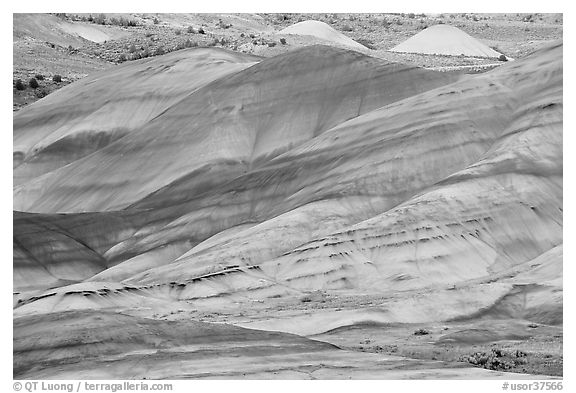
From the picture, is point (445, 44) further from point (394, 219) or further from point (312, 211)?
point (394, 219)

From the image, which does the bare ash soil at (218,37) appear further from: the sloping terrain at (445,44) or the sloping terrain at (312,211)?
the sloping terrain at (312,211)

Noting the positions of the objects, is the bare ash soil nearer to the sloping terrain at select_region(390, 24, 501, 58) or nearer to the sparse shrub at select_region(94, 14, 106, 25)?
the sparse shrub at select_region(94, 14, 106, 25)

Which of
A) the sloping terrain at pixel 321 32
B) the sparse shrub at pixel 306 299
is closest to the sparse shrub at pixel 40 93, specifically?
the sloping terrain at pixel 321 32

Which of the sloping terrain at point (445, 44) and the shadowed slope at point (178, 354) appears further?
the sloping terrain at point (445, 44)

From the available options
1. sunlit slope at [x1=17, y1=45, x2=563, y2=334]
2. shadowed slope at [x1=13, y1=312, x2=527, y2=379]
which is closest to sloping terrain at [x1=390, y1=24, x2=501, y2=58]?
sunlit slope at [x1=17, y1=45, x2=563, y2=334]

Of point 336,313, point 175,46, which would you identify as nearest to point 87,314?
point 336,313

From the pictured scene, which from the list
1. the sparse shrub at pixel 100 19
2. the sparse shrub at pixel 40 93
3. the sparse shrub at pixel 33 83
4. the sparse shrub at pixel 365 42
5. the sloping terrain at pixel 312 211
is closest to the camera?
the sloping terrain at pixel 312 211
